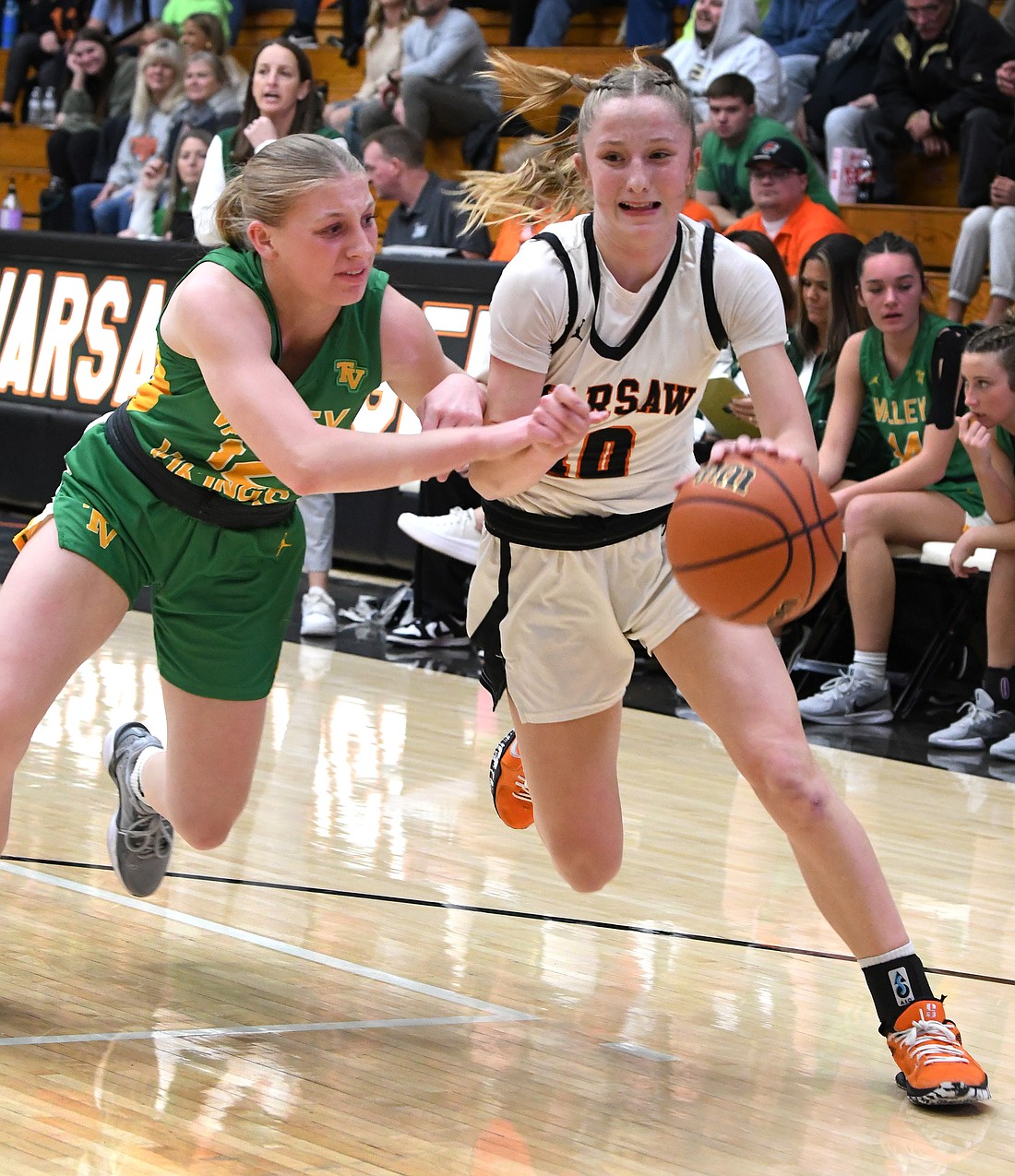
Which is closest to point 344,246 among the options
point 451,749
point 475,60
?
point 451,749

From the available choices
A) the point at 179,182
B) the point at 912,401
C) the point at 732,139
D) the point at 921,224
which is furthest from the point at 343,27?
the point at 912,401

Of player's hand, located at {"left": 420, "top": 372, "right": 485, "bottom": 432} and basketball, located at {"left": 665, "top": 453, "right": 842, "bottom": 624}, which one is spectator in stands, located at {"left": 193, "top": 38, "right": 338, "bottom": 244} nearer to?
player's hand, located at {"left": 420, "top": 372, "right": 485, "bottom": 432}

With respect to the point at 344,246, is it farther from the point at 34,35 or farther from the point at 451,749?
the point at 34,35

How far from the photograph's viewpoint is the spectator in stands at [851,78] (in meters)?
9.17

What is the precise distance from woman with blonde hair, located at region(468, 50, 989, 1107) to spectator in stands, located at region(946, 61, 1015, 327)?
15.7ft

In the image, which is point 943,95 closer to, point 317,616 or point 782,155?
point 782,155

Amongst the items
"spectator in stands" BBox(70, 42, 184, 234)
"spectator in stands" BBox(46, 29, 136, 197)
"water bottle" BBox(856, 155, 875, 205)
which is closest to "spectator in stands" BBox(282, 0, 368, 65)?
"spectator in stands" BBox(70, 42, 184, 234)

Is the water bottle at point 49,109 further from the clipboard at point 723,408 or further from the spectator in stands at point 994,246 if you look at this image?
the clipboard at point 723,408

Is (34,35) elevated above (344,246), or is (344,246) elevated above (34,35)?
(34,35)

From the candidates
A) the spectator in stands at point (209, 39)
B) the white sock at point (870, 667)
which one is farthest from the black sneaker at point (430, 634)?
the spectator in stands at point (209, 39)

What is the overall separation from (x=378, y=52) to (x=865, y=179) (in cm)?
382

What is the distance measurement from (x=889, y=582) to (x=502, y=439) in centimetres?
390

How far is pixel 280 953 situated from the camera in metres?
3.77

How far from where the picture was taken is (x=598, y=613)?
11.1 ft
